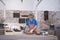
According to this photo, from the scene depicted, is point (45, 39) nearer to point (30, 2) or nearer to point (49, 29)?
point (49, 29)

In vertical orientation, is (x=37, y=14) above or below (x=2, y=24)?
above

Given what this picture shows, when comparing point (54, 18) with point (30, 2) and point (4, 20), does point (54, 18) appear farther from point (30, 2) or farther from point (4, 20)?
point (4, 20)

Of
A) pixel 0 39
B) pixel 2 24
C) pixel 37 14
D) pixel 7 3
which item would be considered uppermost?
pixel 7 3

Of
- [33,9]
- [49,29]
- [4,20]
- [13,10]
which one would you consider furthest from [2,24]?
[49,29]

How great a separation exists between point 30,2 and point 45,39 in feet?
5.52

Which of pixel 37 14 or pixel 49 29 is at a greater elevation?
pixel 37 14

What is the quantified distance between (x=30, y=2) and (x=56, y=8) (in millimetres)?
772

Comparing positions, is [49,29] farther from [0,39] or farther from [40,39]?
[0,39]

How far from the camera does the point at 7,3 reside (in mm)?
4336

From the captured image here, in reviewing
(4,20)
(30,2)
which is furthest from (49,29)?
(4,20)

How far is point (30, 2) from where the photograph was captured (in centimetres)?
434

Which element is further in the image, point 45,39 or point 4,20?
point 4,20

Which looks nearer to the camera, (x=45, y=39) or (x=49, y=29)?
(x=45, y=39)

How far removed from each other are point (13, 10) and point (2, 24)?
53 centimetres
